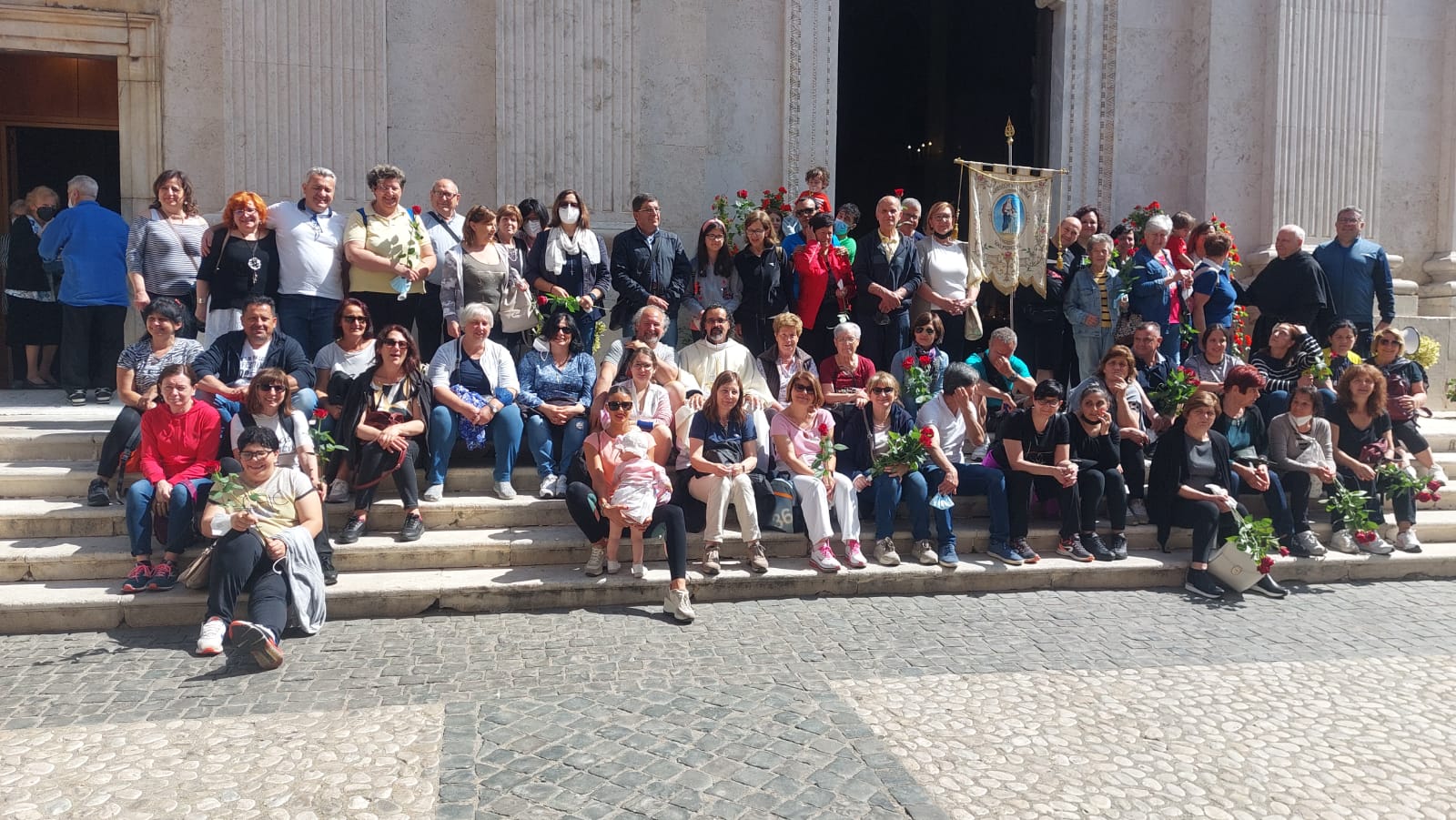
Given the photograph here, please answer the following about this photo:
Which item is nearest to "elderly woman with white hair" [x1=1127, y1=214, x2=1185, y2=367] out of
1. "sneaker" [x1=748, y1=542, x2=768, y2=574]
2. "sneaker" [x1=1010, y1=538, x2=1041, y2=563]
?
"sneaker" [x1=1010, y1=538, x2=1041, y2=563]

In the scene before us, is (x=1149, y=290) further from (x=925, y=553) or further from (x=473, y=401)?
(x=473, y=401)

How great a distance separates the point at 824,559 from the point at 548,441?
2.07 m

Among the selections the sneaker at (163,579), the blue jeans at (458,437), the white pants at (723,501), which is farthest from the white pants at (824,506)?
the sneaker at (163,579)

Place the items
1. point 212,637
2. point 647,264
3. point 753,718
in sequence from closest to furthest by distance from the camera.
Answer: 1. point 753,718
2. point 212,637
3. point 647,264

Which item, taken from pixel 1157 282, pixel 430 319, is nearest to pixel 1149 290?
pixel 1157 282

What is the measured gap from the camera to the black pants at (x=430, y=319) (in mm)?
8109

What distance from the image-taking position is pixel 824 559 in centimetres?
671

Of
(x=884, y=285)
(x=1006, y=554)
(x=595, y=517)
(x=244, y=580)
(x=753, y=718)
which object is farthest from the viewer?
(x=884, y=285)

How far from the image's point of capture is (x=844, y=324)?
788 cm

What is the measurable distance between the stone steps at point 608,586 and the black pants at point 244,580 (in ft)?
1.46

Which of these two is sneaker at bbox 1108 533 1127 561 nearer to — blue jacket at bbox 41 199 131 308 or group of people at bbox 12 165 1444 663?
group of people at bbox 12 165 1444 663

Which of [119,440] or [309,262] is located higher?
[309,262]

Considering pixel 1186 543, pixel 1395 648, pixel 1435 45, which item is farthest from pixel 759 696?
pixel 1435 45

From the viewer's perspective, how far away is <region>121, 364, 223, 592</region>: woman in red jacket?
6002 millimetres
